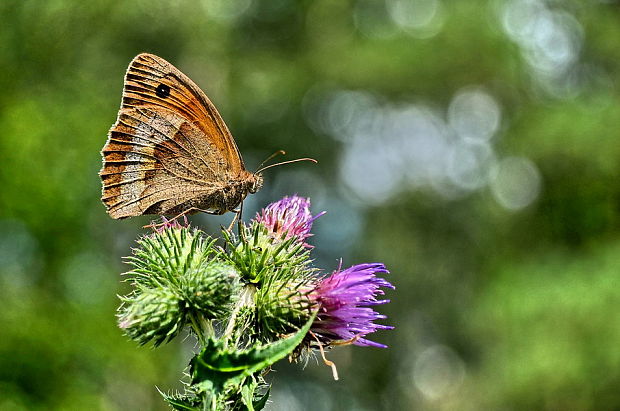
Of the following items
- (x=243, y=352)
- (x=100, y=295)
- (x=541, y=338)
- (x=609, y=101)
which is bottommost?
(x=243, y=352)

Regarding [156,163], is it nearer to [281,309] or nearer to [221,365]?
[281,309]

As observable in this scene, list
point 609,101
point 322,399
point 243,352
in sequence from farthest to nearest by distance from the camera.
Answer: point 322,399
point 609,101
point 243,352

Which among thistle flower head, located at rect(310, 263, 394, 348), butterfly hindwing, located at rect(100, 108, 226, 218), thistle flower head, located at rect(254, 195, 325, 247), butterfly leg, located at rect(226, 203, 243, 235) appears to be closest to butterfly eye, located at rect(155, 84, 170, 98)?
butterfly hindwing, located at rect(100, 108, 226, 218)

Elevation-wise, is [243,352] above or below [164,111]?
below

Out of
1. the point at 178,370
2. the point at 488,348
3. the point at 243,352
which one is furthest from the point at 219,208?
the point at 488,348

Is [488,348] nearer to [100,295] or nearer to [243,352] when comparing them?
[100,295]

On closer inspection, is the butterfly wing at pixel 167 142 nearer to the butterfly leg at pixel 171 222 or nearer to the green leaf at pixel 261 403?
the butterfly leg at pixel 171 222
